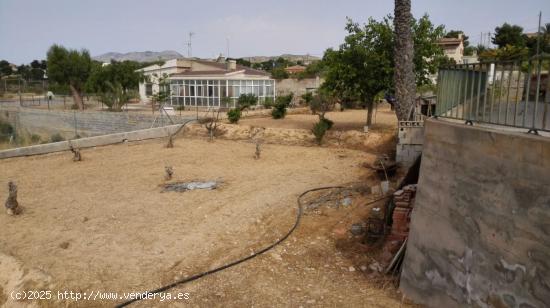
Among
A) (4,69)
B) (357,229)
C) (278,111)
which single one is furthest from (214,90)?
(4,69)

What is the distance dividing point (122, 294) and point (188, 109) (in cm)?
2631

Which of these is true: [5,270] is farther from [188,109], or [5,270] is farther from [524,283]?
[188,109]

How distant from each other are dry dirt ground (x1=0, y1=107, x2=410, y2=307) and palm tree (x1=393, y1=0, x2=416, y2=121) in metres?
2.45

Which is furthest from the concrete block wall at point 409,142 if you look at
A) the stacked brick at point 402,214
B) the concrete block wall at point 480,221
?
the concrete block wall at point 480,221

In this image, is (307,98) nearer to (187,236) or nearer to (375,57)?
(375,57)

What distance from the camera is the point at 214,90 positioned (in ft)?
100

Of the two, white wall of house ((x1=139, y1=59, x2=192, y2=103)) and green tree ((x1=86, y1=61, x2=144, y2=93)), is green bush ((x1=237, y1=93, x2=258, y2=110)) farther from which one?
green tree ((x1=86, y1=61, x2=144, y2=93))

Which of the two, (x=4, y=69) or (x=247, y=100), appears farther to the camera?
(x=4, y=69)

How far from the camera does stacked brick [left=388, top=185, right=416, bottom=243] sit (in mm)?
6398

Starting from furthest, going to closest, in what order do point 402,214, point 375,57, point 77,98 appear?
1. point 77,98
2. point 375,57
3. point 402,214

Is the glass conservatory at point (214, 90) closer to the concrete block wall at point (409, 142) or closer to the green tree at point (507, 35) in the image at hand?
the concrete block wall at point (409, 142)

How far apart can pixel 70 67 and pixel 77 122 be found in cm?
998

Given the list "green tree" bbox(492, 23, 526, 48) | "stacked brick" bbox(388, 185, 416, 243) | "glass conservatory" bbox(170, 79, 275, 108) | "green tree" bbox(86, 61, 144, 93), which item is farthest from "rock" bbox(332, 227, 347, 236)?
"green tree" bbox(492, 23, 526, 48)

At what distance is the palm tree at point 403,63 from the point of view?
12.8 m
